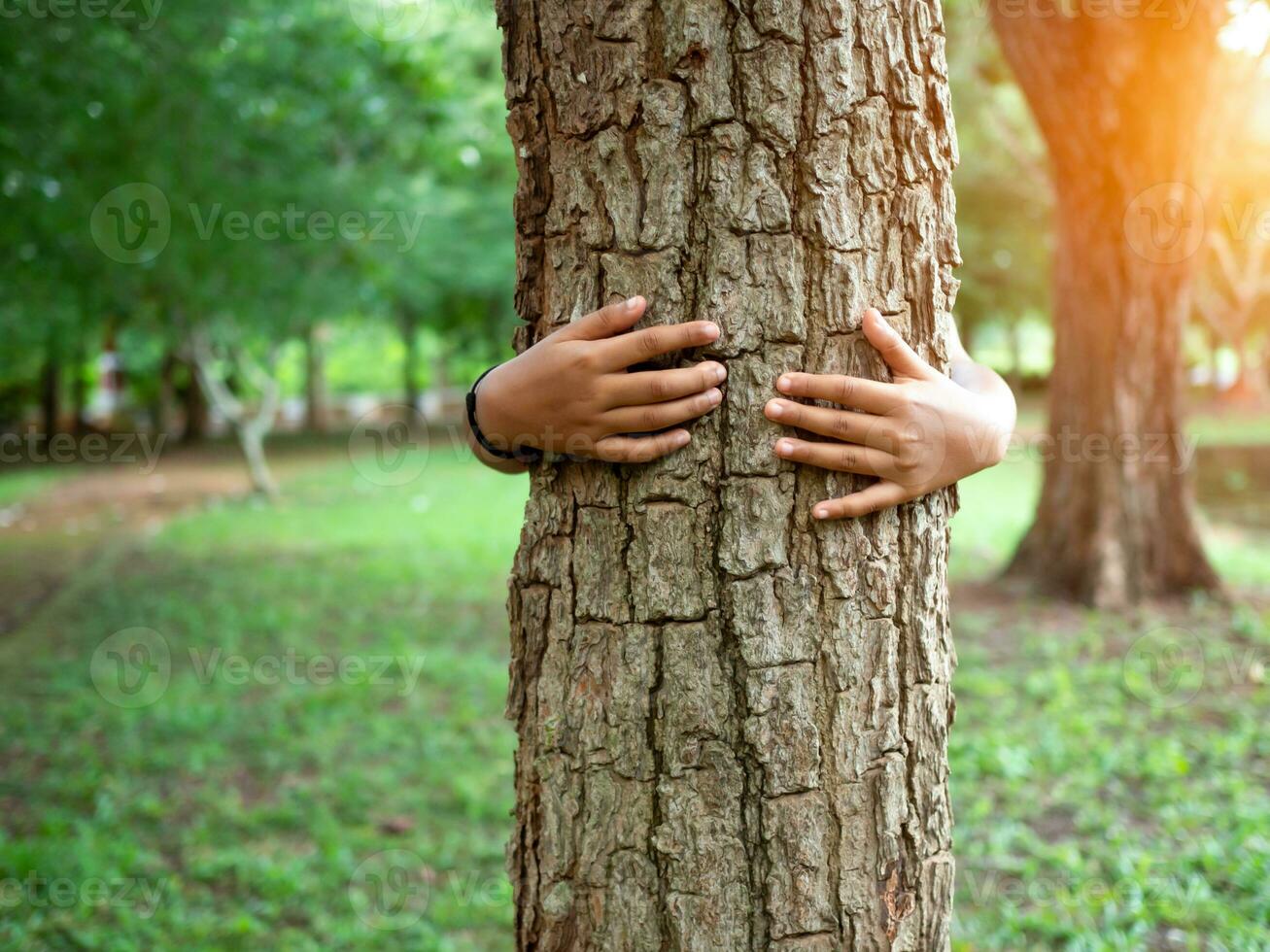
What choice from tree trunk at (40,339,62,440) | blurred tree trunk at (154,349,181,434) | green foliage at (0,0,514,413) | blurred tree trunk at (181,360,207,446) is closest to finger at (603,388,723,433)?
green foliage at (0,0,514,413)

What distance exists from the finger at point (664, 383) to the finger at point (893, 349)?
25 centimetres

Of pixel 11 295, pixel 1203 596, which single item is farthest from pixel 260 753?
pixel 11 295

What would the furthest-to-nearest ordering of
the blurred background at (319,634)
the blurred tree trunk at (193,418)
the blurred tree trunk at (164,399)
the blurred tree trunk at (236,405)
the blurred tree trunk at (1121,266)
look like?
1. the blurred tree trunk at (164,399)
2. the blurred tree trunk at (193,418)
3. the blurred tree trunk at (236,405)
4. the blurred tree trunk at (1121,266)
5. the blurred background at (319,634)

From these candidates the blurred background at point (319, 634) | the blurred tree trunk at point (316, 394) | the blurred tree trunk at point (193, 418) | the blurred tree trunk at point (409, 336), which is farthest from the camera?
the blurred tree trunk at point (316, 394)

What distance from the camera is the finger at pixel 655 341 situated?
1.55 meters

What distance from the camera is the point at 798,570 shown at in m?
1.59

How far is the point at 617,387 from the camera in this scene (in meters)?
1.56

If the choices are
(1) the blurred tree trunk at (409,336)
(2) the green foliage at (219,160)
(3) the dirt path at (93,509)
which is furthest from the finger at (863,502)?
(1) the blurred tree trunk at (409,336)

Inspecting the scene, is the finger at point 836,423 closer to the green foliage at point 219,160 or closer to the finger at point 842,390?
the finger at point 842,390

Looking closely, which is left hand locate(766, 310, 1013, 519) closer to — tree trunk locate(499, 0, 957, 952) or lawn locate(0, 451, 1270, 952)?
tree trunk locate(499, 0, 957, 952)

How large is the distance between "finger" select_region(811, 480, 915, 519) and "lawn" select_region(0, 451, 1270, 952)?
1957mm

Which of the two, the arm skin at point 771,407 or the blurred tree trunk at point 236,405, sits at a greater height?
the blurred tree trunk at point 236,405

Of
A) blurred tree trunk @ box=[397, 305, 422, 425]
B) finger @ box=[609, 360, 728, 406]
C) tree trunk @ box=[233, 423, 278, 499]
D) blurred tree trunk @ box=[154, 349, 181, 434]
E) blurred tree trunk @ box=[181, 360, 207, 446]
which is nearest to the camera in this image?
finger @ box=[609, 360, 728, 406]

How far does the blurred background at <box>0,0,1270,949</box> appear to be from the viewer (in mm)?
3318
